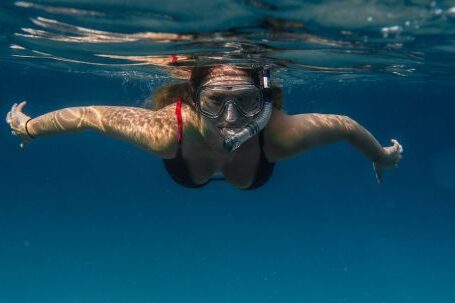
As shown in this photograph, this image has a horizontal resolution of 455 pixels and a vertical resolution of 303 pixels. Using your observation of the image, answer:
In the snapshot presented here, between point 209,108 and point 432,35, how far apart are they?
7.61 m

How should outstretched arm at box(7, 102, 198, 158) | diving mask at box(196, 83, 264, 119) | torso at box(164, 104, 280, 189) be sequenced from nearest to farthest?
A: 1. diving mask at box(196, 83, 264, 119)
2. outstretched arm at box(7, 102, 198, 158)
3. torso at box(164, 104, 280, 189)

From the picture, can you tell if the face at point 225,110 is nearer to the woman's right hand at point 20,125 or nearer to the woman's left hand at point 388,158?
Answer: the woman's left hand at point 388,158

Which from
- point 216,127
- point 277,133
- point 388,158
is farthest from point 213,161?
point 388,158

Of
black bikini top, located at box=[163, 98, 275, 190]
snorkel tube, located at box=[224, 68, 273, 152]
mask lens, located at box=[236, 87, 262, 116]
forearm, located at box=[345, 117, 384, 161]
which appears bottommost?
black bikini top, located at box=[163, 98, 275, 190]

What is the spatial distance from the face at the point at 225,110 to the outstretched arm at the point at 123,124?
39cm

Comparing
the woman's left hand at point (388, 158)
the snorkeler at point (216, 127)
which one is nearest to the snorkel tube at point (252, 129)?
the snorkeler at point (216, 127)

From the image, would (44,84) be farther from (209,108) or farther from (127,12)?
(209,108)

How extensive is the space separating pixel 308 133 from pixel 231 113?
1215 mm

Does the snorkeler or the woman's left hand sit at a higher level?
the snorkeler

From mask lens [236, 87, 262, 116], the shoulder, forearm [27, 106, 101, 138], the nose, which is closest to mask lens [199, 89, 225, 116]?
the nose

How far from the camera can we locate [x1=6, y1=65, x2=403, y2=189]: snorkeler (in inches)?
246

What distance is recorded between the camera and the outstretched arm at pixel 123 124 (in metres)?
6.45

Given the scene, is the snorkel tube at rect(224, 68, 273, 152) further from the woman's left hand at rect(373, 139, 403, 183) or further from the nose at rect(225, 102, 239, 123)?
the woman's left hand at rect(373, 139, 403, 183)

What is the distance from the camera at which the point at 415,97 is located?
99.5 feet
